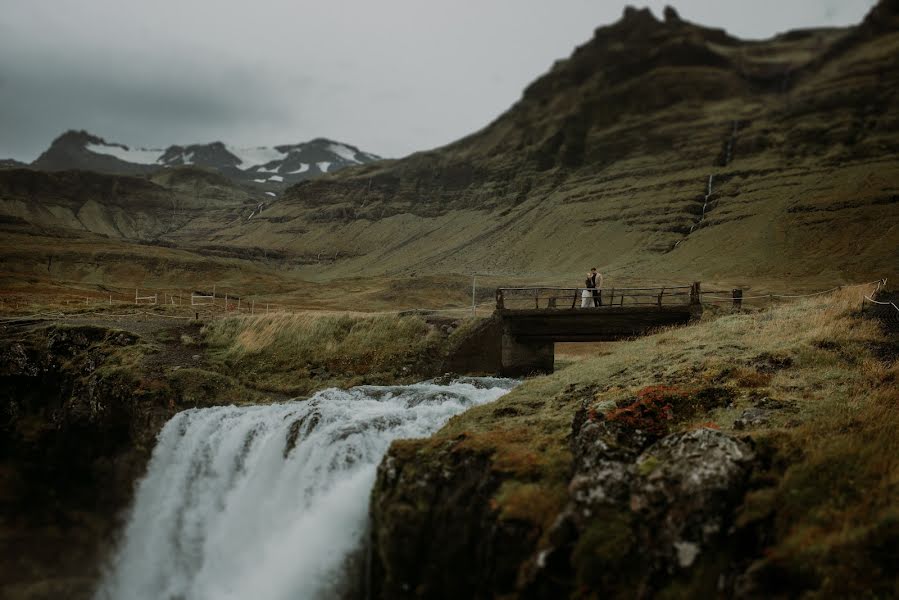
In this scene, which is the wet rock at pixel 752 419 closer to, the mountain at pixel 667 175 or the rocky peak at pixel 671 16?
the mountain at pixel 667 175

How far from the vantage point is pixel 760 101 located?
144 m

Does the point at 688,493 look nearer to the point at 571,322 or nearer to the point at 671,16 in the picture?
Answer: the point at 571,322

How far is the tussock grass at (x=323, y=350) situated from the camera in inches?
1112

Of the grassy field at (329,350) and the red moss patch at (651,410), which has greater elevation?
the red moss patch at (651,410)

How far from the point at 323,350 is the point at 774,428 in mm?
22668

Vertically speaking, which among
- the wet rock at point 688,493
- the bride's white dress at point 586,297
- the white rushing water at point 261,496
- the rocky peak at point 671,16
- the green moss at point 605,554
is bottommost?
the white rushing water at point 261,496

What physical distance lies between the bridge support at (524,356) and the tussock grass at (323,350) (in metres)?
3.25

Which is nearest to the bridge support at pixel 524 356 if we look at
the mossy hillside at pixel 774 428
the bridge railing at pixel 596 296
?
the bridge railing at pixel 596 296

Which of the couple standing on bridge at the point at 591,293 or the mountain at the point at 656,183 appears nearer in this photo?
the couple standing on bridge at the point at 591,293

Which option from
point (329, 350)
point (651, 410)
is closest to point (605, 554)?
point (651, 410)

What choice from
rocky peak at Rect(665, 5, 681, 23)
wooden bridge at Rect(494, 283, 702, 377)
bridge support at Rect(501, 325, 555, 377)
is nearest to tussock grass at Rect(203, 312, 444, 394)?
bridge support at Rect(501, 325, 555, 377)

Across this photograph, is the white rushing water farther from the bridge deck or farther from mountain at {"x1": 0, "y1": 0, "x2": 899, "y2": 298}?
mountain at {"x1": 0, "y1": 0, "x2": 899, "y2": 298}

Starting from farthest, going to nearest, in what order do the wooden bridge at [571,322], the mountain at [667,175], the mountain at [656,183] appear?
1. the mountain at [667,175]
2. the mountain at [656,183]
3. the wooden bridge at [571,322]

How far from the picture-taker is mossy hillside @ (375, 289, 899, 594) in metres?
7.91
